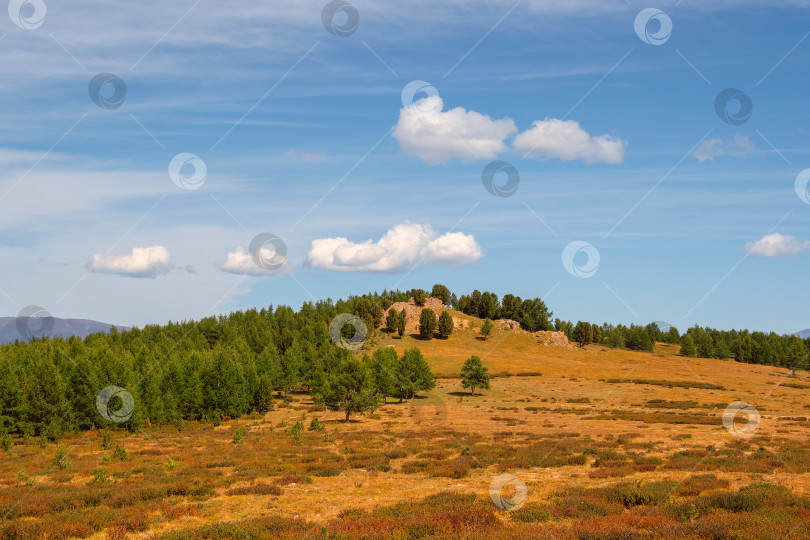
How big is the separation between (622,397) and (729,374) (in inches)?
2385

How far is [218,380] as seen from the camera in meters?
75.2

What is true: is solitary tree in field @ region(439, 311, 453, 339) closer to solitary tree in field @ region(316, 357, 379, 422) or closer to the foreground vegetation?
the foreground vegetation

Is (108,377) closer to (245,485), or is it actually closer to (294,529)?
(245,485)

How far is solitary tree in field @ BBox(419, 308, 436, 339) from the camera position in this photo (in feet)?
527

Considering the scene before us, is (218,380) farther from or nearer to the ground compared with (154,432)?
farther from the ground

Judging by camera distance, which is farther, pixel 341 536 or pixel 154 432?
pixel 154 432

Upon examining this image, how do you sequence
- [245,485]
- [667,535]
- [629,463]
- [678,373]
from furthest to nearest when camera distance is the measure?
[678,373]
[629,463]
[245,485]
[667,535]

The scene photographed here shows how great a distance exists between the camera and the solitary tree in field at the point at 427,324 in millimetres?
160750

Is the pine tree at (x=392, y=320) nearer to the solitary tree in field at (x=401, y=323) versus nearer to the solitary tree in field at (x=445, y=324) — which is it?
the solitary tree in field at (x=401, y=323)

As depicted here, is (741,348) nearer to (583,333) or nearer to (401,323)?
(583,333)

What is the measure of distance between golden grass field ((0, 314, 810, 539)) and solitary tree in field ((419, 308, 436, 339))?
91397 millimetres

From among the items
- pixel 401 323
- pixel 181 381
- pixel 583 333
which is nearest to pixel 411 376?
pixel 181 381

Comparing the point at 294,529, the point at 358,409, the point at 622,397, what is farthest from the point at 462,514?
the point at 622,397

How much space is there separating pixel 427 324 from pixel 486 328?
1901 centimetres
